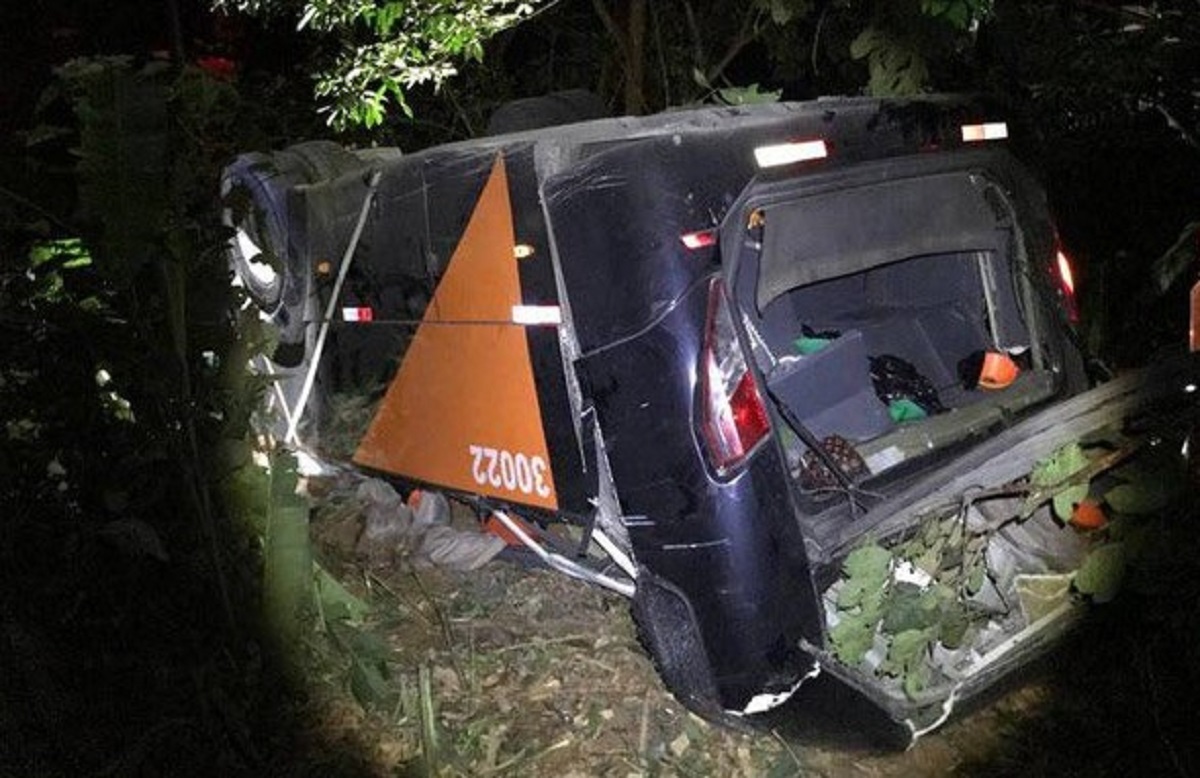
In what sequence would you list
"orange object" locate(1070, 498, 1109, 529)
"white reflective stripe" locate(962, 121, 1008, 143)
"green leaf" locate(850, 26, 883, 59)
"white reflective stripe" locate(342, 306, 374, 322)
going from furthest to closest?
"green leaf" locate(850, 26, 883, 59), "white reflective stripe" locate(342, 306, 374, 322), "white reflective stripe" locate(962, 121, 1008, 143), "orange object" locate(1070, 498, 1109, 529)

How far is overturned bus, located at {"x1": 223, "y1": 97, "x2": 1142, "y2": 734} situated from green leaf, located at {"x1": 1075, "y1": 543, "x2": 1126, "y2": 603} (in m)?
0.21

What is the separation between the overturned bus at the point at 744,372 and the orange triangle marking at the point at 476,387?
13mm

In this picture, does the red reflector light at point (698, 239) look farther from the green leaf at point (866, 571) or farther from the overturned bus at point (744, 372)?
the green leaf at point (866, 571)

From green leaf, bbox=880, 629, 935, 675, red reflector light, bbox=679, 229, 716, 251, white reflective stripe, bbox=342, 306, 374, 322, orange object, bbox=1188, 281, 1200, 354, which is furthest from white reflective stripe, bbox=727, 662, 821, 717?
white reflective stripe, bbox=342, 306, 374, 322

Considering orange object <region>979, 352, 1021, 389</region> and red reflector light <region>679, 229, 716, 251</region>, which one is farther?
orange object <region>979, 352, 1021, 389</region>

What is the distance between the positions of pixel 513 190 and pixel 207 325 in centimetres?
124

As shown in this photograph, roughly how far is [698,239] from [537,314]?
0.70 metres

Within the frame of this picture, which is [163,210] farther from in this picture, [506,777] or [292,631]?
[506,777]

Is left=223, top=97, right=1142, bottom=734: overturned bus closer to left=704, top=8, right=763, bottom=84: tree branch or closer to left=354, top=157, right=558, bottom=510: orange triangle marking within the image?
left=354, top=157, right=558, bottom=510: orange triangle marking

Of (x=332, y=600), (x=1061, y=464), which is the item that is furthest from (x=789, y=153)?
(x=332, y=600)

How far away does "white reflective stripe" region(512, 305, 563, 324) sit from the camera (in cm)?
306

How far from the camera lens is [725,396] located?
8.82 feet

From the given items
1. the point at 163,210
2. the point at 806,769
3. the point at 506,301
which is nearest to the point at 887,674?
the point at 806,769

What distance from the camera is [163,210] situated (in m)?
2.98
